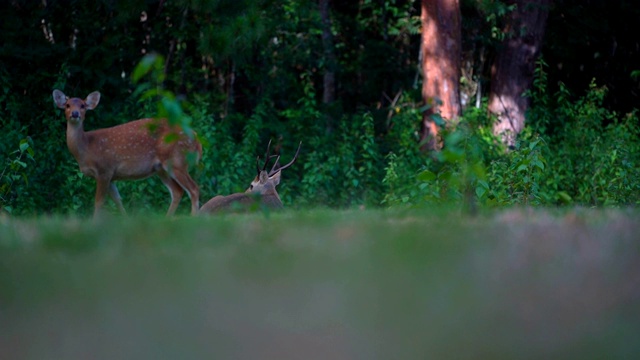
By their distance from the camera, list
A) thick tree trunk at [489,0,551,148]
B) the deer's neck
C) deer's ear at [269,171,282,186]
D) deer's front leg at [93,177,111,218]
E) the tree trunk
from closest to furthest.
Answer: deer's front leg at [93,177,111,218], the deer's neck, deer's ear at [269,171,282,186], thick tree trunk at [489,0,551,148], the tree trunk

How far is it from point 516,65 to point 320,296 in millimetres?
15866

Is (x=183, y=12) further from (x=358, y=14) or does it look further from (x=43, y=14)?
(x=358, y=14)

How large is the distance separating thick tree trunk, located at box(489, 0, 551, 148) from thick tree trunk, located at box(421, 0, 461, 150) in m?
1.46

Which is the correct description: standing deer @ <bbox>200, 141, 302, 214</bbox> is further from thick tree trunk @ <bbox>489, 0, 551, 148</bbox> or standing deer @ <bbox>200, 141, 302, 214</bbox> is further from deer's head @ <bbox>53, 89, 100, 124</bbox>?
thick tree trunk @ <bbox>489, 0, 551, 148</bbox>

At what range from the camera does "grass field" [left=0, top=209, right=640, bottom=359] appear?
2.53m

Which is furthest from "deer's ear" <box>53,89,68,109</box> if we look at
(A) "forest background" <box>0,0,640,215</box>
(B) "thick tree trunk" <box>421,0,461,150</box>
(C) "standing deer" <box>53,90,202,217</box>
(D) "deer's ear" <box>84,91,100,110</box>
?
(B) "thick tree trunk" <box>421,0,461,150</box>

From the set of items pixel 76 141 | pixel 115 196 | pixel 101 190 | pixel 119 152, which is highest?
pixel 76 141

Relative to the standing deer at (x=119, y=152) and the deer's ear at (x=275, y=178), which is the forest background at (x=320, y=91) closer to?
the standing deer at (x=119, y=152)

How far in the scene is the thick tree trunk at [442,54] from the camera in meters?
16.0

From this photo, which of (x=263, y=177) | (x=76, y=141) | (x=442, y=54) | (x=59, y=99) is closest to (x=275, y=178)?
(x=263, y=177)

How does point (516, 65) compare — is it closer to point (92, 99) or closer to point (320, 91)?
point (320, 91)

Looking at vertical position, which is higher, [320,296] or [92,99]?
[320,296]

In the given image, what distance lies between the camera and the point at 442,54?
16234mm

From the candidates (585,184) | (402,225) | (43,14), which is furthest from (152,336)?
(43,14)
